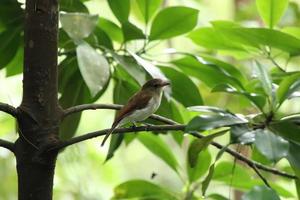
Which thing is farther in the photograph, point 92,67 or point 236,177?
point 236,177

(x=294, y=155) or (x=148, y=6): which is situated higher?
(x=148, y=6)

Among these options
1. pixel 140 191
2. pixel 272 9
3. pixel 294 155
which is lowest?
pixel 140 191

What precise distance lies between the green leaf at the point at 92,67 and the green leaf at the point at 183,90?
31 centimetres

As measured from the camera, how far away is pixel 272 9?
1479 mm

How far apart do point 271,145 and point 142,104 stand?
539mm

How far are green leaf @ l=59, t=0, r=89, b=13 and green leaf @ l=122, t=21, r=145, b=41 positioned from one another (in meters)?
0.12

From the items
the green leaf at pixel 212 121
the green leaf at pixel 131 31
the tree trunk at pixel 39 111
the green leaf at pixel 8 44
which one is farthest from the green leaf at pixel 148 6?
the green leaf at pixel 212 121

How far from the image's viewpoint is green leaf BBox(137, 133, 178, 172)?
5.49 ft

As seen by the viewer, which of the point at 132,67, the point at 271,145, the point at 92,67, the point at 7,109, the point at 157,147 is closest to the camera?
the point at 271,145

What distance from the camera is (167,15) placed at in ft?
4.96

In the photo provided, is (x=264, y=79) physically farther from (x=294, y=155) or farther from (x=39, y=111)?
(x=39, y=111)

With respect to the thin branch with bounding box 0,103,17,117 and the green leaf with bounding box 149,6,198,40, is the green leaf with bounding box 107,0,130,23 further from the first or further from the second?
the thin branch with bounding box 0,103,17,117

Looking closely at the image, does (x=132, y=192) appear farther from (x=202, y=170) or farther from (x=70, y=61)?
(x=70, y=61)

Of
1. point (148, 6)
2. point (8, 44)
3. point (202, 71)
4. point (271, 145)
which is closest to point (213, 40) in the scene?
point (202, 71)
